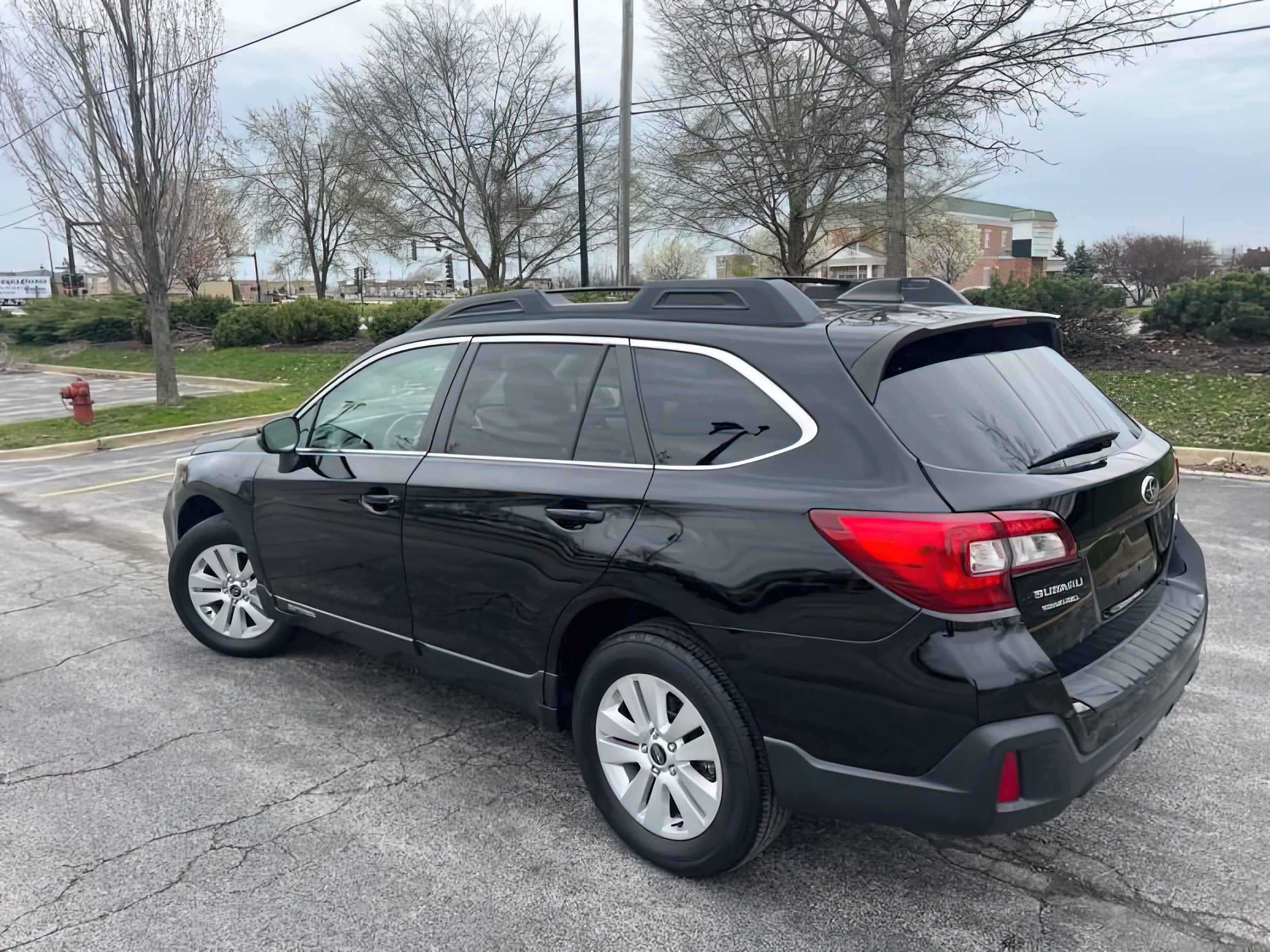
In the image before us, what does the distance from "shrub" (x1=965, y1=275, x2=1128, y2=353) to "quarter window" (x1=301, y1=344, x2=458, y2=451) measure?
13.4 metres

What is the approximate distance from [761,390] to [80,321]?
35853 mm

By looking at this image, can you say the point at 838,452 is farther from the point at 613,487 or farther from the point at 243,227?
the point at 243,227

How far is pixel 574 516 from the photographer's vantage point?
306 cm

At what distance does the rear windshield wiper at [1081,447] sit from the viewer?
2680 mm

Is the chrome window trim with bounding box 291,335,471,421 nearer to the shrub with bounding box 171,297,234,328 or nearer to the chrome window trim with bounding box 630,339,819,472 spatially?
the chrome window trim with bounding box 630,339,819,472

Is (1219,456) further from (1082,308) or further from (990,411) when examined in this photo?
(990,411)

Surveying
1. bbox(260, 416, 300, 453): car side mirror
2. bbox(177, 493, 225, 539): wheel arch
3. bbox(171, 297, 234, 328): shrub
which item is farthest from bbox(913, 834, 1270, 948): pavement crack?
bbox(171, 297, 234, 328): shrub

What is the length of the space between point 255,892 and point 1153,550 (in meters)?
3.01

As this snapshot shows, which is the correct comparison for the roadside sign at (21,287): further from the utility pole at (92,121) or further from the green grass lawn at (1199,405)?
the green grass lawn at (1199,405)

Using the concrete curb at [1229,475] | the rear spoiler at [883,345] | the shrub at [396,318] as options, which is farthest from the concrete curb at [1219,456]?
the shrub at [396,318]

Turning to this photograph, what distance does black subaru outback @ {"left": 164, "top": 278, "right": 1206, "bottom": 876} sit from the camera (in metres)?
2.41

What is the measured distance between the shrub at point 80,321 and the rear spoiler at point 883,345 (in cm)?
3374

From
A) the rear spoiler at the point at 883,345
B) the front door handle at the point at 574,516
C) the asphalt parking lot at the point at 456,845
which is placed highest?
the rear spoiler at the point at 883,345

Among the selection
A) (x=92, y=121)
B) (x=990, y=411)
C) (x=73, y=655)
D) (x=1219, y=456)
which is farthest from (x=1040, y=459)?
(x=92, y=121)
